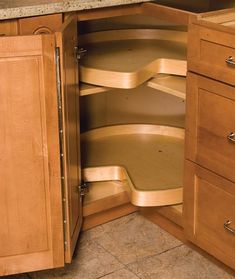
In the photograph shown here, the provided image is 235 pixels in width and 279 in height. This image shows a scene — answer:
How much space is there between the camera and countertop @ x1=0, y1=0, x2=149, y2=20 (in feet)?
5.42

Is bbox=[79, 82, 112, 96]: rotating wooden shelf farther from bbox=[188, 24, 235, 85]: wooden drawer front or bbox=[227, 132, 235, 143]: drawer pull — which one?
bbox=[227, 132, 235, 143]: drawer pull

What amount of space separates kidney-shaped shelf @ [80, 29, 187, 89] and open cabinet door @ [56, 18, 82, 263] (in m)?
0.15

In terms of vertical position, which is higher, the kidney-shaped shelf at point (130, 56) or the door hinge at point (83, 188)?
the kidney-shaped shelf at point (130, 56)

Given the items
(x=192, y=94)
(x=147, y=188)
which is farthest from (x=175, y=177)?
(x=192, y=94)

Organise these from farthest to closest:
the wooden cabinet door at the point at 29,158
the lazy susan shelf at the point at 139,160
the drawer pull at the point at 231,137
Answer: the lazy susan shelf at the point at 139,160, the drawer pull at the point at 231,137, the wooden cabinet door at the point at 29,158

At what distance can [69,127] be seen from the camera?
5.77 ft

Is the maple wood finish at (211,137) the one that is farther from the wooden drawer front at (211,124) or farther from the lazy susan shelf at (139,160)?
the lazy susan shelf at (139,160)

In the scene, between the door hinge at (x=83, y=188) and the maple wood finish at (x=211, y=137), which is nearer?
the maple wood finish at (x=211, y=137)

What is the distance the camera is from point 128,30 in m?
2.34

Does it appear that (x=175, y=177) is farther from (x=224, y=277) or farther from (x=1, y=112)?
(x=1, y=112)

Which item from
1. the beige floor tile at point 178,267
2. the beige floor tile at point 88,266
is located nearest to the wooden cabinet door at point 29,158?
the beige floor tile at point 88,266

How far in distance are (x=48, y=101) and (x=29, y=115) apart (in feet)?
0.21

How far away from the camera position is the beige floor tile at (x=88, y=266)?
1.92 m

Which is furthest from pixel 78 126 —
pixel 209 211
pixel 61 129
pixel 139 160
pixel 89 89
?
pixel 209 211
